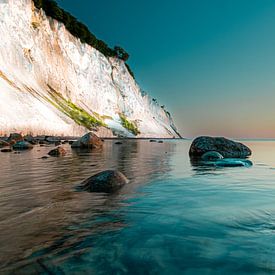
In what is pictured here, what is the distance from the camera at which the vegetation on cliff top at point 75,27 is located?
57.2 m

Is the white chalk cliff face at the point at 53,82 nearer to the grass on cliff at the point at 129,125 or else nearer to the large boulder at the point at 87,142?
the grass on cliff at the point at 129,125

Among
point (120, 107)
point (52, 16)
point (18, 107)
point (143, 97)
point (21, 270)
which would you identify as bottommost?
point (21, 270)

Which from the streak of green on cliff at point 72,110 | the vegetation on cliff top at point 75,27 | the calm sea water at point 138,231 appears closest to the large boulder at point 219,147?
the calm sea water at point 138,231

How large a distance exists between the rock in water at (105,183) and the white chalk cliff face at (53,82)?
95.4 ft

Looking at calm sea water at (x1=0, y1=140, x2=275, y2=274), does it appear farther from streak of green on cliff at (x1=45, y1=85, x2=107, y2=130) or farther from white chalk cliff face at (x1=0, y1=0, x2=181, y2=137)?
streak of green on cliff at (x1=45, y1=85, x2=107, y2=130)

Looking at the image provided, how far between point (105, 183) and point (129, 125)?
69.3m

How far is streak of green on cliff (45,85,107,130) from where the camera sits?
48862 millimetres

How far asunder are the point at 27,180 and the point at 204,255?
19.6ft

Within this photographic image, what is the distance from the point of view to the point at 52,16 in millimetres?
57219

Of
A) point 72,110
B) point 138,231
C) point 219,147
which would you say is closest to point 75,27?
point 72,110

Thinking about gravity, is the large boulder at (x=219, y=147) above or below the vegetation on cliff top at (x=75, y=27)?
below

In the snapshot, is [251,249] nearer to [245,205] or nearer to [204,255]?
[204,255]

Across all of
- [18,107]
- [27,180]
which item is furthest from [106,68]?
[27,180]

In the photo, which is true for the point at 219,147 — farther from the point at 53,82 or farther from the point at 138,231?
the point at 53,82
